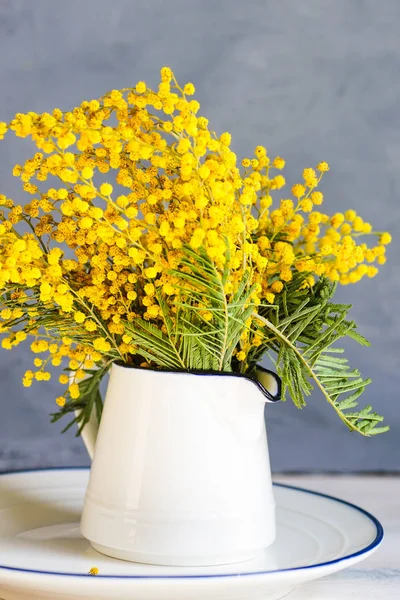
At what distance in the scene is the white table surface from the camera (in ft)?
2.05

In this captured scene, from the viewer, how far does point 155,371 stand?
0.58 m

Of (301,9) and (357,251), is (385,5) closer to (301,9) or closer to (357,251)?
(301,9)

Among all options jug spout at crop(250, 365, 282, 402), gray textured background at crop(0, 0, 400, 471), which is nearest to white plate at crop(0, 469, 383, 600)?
jug spout at crop(250, 365, 282, 402)

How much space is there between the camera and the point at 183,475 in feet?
1.89

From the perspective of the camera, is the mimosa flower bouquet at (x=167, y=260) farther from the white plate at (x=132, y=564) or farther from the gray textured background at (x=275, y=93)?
the gray textured background at (x=275, y=93)

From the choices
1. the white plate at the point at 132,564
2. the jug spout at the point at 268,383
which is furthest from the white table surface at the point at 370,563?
the jug spout at the point at 268,383

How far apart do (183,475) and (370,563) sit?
231 millimetres

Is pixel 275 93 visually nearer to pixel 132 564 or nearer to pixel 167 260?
pixel 167 260

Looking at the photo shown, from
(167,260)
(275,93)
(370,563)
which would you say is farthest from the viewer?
(275,93)

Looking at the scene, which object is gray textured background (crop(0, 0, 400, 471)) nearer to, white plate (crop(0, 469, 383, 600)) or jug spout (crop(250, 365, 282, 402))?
white plate (crop(0, 469, 383, 600))

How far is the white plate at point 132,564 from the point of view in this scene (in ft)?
1.68

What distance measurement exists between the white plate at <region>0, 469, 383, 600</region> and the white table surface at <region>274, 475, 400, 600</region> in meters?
0.03

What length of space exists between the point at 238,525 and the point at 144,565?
73 mm

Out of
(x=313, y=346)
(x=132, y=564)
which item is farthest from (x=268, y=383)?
(x=132, y=564)
